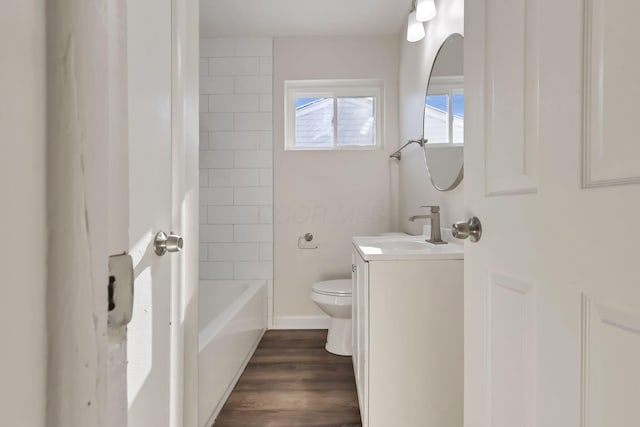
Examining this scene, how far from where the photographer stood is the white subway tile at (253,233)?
2768 mm

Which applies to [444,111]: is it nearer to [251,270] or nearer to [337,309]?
[337,309]

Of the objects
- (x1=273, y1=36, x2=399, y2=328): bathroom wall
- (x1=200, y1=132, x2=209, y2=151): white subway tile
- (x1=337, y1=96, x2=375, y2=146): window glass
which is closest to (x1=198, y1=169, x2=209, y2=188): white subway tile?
(x1=200, y1=132, x2=209, y2=151): white subway tile

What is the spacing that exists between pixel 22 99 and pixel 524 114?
740 millimetres

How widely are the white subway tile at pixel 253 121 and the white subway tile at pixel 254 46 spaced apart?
1.61 ft

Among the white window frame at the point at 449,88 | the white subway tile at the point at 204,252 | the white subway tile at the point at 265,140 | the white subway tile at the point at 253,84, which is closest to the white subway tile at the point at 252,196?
the white subway tile at the point at 265,140

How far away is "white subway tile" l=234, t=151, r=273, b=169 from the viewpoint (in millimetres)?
2764

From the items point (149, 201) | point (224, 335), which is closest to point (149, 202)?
point (149, 201)

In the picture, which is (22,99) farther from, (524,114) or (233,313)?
(233,313)

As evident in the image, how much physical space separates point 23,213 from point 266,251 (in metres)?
2.58

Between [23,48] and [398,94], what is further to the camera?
[398,94]

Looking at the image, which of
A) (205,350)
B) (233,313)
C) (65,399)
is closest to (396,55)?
(233,313)

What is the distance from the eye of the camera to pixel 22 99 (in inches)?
8.2

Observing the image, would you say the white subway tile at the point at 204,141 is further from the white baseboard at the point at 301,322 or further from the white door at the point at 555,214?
the white door at the point at 555,214

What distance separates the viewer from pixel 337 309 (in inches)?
81.3
